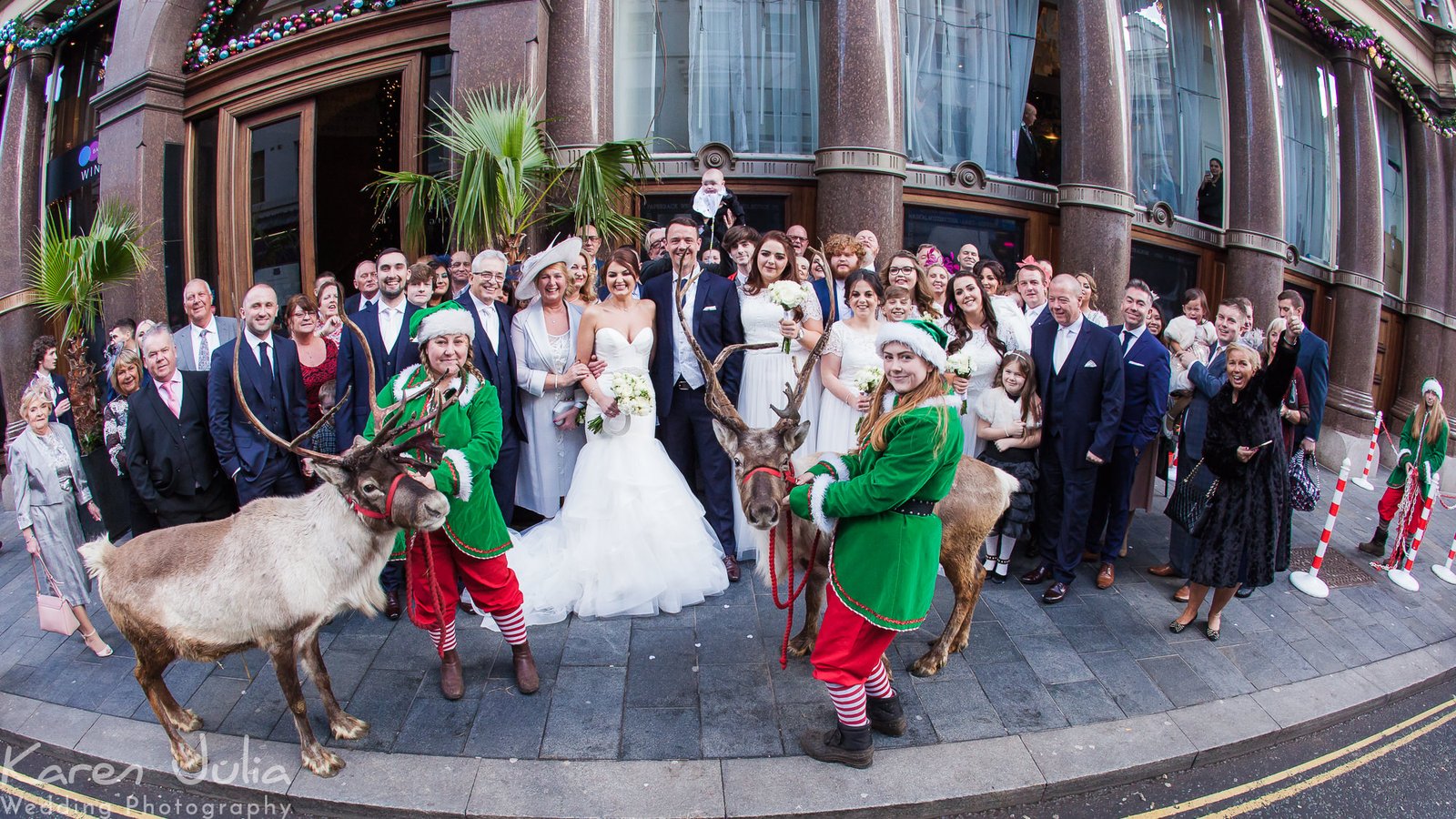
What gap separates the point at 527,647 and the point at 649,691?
0.79 m

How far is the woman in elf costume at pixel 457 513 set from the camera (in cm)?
423

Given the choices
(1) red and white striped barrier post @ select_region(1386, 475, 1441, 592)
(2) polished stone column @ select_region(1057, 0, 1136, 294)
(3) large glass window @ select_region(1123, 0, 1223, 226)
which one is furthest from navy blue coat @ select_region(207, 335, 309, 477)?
(3) large glass window @ select_region(1123, 0, 1223, 226)

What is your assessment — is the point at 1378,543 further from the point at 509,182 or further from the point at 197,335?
the point at 197,335

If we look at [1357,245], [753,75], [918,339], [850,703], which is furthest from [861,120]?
[1357,245]

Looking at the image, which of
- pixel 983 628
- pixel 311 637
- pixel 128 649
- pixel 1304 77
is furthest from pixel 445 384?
pixel 1304 77

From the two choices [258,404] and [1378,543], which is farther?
[1378,543]

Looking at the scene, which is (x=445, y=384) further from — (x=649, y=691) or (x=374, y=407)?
(x=649, y=691)

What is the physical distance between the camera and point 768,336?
6.10 meters

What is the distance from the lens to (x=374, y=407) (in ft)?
13.4

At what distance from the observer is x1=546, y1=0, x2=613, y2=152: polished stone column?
30.9ft

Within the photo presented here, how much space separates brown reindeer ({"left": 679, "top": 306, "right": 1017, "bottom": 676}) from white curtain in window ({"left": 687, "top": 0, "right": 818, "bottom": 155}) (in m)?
6.73

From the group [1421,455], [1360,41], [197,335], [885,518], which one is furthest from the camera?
[1360,41]

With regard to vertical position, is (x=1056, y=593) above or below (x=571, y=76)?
below

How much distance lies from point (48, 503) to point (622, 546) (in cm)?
397
